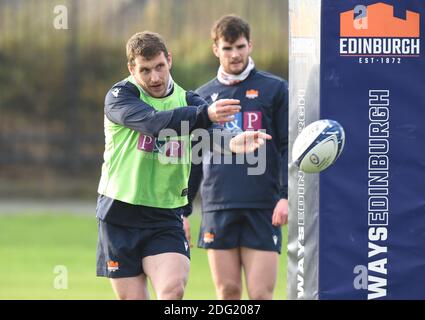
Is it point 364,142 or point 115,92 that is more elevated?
point 115,92

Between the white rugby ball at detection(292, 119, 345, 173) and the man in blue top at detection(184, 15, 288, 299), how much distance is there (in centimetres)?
154

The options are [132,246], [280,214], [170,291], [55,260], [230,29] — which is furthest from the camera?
[55,260]

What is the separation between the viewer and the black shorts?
6328 mm

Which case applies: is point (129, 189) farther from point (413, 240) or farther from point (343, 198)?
point (413, 240)

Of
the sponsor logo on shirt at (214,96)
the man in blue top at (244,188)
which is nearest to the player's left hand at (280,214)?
the man in blue top at (244,188)

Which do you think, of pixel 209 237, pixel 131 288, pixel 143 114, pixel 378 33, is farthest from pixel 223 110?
pixel 209 237

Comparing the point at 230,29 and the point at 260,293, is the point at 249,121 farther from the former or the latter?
the point at 260,293

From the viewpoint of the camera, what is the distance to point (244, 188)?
7.62 m

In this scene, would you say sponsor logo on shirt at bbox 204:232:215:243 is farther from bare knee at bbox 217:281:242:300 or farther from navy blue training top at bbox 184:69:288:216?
bare knee at bbox 217:281:242:300

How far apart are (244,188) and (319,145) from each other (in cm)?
177

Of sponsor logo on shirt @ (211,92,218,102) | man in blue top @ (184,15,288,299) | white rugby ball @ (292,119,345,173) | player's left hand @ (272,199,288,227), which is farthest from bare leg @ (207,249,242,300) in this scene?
white rugby ball @ (292,119,345,173)

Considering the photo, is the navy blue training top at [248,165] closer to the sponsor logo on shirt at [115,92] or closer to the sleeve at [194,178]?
the sleeve at [194,178]
